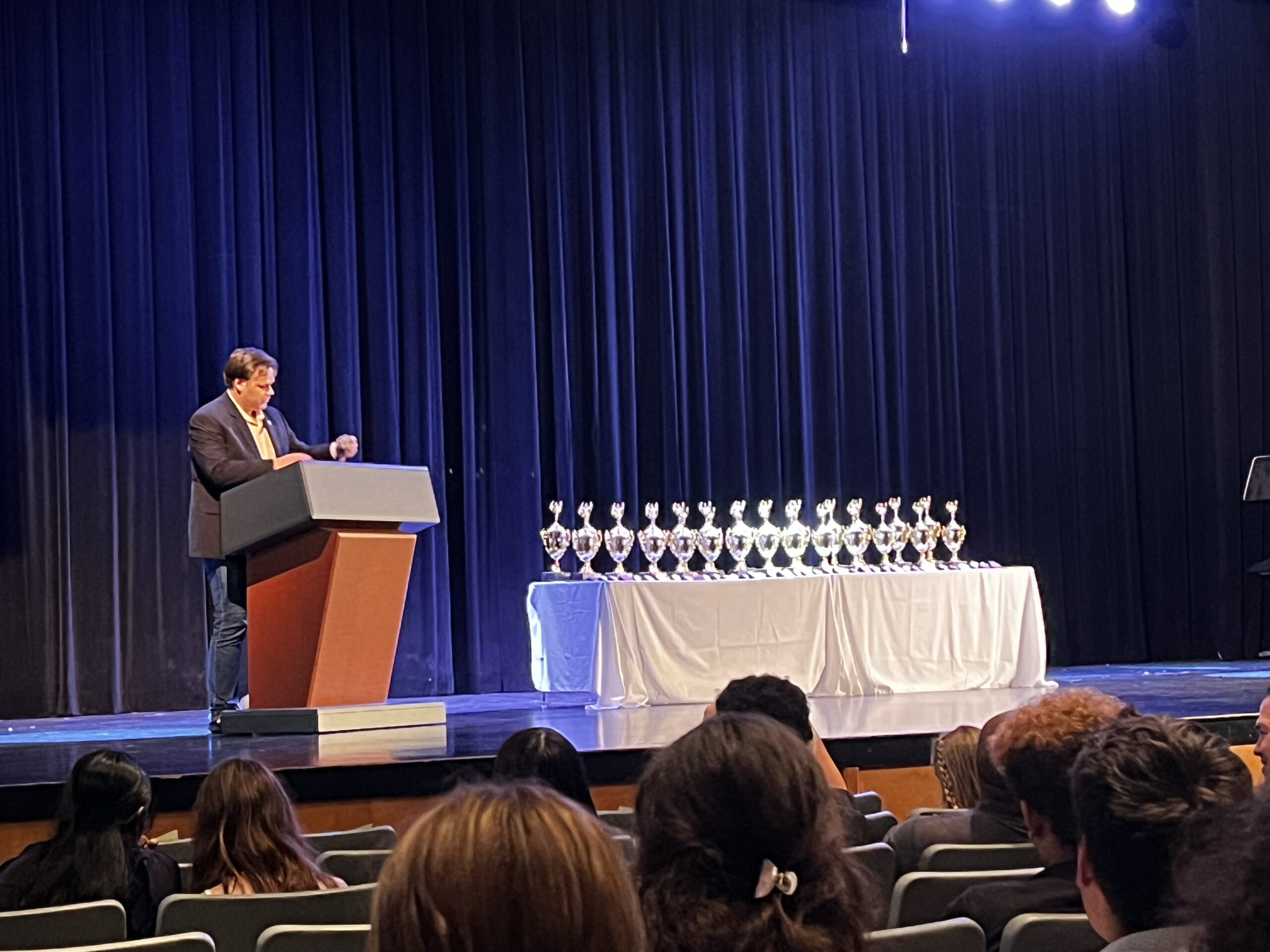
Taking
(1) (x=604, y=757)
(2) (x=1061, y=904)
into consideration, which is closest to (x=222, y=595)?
(1) (x=604, y=757)

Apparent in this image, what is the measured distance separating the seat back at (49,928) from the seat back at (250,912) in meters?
0.11

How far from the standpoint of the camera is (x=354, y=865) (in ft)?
9.60

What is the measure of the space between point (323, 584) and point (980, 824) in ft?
9.62

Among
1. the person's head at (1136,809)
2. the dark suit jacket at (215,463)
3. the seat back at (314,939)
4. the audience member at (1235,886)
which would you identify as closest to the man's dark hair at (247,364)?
the dark suit jacket at (215,463)

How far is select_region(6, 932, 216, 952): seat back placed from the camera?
1.98m

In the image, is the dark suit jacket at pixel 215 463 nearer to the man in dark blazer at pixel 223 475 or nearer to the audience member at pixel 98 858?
the man in dark blazer at pixel 223 475

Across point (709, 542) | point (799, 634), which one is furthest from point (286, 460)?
point (799, 634)

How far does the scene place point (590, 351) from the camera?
8789mm

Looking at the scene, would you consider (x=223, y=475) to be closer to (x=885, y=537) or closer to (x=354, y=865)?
(x=354, y=865)

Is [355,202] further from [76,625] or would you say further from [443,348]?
[76,625]

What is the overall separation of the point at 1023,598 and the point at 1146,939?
18.2 ft

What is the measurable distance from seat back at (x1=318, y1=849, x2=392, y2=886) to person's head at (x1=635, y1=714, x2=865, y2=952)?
1.47 meters

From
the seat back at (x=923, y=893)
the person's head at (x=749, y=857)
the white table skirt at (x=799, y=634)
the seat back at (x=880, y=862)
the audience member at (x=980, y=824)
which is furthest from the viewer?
the white table skirt at (x=799, y=634)

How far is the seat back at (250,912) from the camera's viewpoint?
7.91 ft
